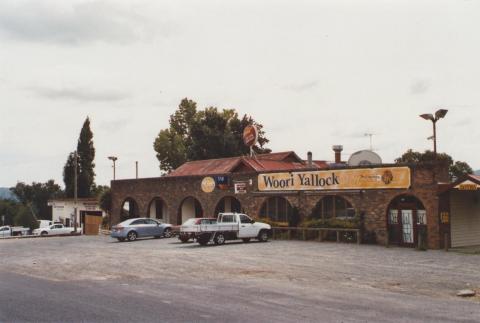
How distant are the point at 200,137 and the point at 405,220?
4400 centimetres

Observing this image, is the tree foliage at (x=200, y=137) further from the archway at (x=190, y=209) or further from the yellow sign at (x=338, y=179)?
the yellow sign at (x=338, y=179)

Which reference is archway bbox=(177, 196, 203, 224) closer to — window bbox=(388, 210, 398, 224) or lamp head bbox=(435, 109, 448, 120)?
window bbox=(388, 210, 398, 224)

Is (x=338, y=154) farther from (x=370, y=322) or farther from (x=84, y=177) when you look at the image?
(x=84, y=177)

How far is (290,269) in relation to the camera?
19.0 m

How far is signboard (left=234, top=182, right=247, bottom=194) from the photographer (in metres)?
38.1

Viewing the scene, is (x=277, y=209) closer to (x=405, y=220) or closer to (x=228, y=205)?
(x=228, y=205)

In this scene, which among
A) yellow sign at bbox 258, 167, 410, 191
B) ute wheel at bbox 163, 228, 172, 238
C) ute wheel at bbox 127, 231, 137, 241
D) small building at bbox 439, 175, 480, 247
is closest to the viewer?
small building at bbox 439, 175, 480, 247

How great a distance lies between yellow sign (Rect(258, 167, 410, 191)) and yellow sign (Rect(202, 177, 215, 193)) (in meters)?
4.40

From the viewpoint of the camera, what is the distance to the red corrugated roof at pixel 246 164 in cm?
4747

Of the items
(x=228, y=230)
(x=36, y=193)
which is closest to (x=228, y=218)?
(x=228, y=230)

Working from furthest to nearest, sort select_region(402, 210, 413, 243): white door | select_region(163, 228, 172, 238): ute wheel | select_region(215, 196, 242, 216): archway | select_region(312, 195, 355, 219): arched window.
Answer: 1. select_region(215, 196, 242, 216): archway
2. select_region(163, 228, 172, 238): ute wheel
3. select_region(312, 195, 355, 219): arched window
4. select_region(402, 210, 413, 243): white door

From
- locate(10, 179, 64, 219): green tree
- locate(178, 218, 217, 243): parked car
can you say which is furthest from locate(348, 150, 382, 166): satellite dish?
locate(10, 179, 64, 219): green tree

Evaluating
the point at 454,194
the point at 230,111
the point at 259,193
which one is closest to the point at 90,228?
the point at 259,193

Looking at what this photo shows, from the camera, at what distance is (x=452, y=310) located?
1170 centimetres
